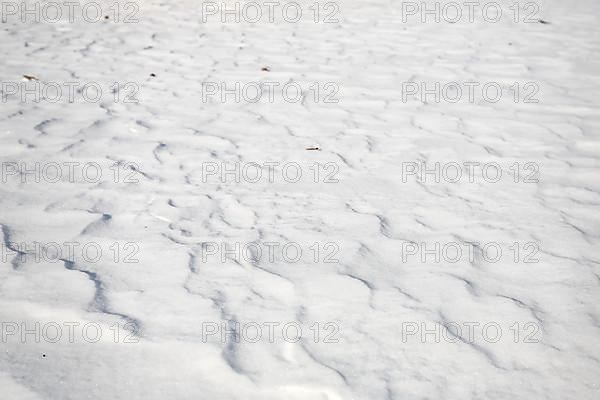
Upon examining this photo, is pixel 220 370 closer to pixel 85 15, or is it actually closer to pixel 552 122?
pixel 552 122

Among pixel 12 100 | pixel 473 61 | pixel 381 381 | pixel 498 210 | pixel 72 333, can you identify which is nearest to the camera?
pixel 381 381

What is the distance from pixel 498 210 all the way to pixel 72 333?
1.57 m

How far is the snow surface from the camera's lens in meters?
1.40

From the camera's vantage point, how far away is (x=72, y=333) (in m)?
1.50

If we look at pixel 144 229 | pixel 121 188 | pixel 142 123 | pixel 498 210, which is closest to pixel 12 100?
pixel 142 123

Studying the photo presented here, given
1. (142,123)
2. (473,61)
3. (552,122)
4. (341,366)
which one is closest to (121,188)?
(142,123)

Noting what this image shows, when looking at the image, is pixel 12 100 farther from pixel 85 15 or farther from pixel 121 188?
pixel 85 15

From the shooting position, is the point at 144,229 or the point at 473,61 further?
the point at 473,61

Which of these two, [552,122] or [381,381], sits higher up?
[552,122]

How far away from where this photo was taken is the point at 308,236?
1995 millimetres

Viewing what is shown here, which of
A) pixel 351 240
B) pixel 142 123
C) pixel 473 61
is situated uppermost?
pixel 473 61

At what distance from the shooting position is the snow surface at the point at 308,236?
1396 mm

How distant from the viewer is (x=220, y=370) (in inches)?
54.7

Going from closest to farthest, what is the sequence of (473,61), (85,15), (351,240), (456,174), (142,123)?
(351,240)
(456,174)
(142,123)
(473,61)
(85,15)
